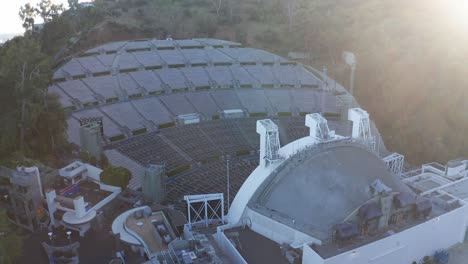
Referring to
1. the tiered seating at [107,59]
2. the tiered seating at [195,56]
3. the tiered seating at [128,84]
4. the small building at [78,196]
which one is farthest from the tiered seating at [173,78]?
the small building at [78,196]

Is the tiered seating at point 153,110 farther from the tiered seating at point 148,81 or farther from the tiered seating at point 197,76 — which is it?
the tiered seating at point 197,76

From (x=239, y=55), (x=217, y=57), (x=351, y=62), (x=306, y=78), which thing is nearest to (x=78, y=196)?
(x=217, y=57)

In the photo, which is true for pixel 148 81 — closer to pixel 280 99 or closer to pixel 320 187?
pixel 280 99

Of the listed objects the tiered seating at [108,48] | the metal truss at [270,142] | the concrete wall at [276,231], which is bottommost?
the concrete wall at [276,231]

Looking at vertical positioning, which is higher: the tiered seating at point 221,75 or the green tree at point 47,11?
the green tree at point 47,11

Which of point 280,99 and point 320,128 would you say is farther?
point 280,99

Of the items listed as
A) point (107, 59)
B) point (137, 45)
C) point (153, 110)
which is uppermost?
point (137, 45)
